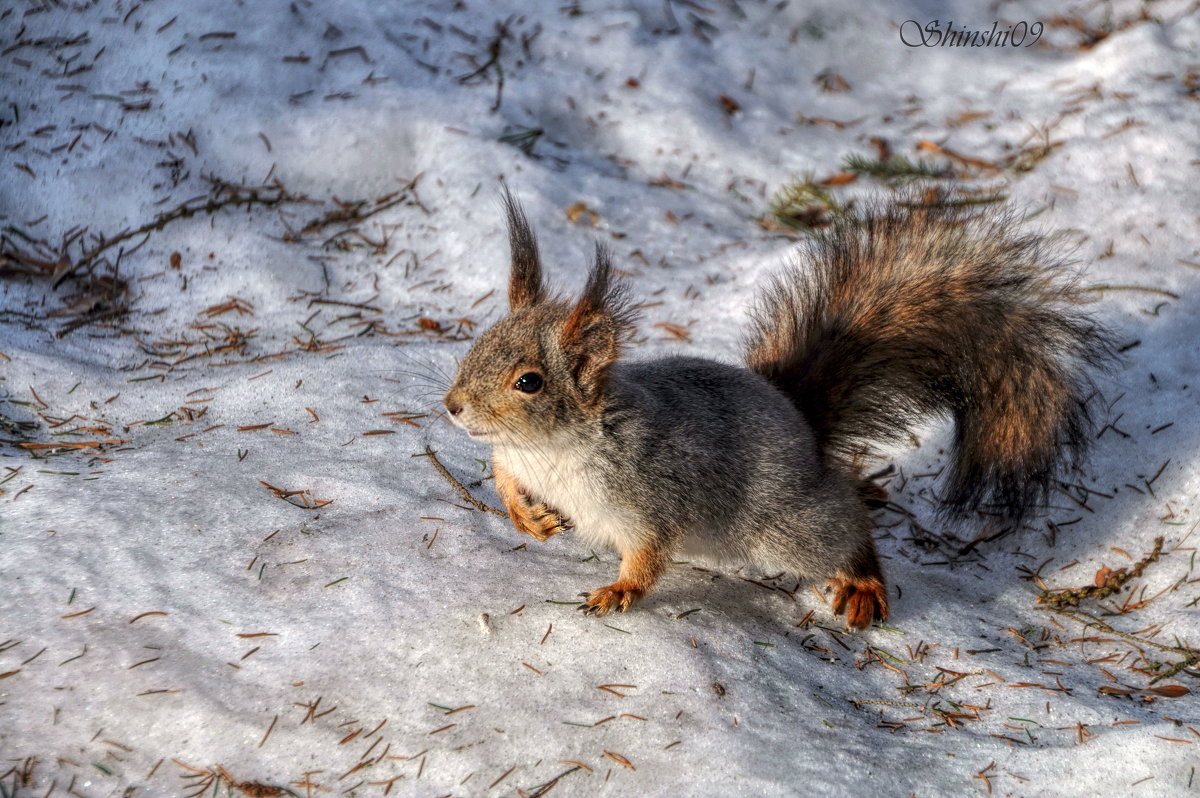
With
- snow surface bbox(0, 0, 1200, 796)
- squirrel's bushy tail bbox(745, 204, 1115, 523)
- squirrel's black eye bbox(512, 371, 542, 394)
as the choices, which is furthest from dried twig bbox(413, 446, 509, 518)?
squirrel's bushy tail bbox(745, 204, 1115, 523)

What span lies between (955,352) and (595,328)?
1.28 meters

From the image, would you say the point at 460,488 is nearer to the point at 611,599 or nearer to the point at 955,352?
the point at 611,599

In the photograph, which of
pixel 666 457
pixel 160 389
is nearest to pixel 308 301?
pixel 160 389

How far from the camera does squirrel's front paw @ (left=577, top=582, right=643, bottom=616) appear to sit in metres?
2.83

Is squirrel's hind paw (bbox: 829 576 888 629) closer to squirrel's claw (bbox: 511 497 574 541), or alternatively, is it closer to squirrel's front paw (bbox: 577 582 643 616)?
squirrel's front paw (bbox: 577 582 643 616)

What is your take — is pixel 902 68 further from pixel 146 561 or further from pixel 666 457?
Answer: pixel 146 561

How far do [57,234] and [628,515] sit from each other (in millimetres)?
3213

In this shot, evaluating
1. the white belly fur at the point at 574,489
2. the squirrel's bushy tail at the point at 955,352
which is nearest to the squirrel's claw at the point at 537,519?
the white belly fur at the point at 574,489

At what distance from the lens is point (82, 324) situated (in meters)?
4.10

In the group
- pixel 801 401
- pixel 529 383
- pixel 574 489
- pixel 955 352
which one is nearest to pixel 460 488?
pixel 574 489

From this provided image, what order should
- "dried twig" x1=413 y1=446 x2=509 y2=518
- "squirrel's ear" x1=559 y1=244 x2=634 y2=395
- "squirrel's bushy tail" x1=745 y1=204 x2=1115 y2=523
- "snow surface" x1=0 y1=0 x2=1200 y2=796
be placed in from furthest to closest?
"dried twig" x1=413 y1=446 x2=509 y2=518, "squirrel's bushy tail" x1=745 y1=204 x2=1115 y2=523, "squirrel's ear" x1=559 y1=244 x2=634 y2=395, "snow surface" x1=0 y1=0 x2=1200 y2=796

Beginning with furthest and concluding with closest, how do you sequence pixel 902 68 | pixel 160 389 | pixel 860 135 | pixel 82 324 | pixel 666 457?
pixel 902 68, pixel 860 135, pixel 82 324, pixel 160 389, pixel 666 457

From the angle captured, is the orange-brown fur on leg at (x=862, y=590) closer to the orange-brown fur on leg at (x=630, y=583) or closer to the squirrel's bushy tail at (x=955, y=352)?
the squirrel's bushy tail at (x=955, y=352)

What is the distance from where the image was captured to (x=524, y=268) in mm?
3004
